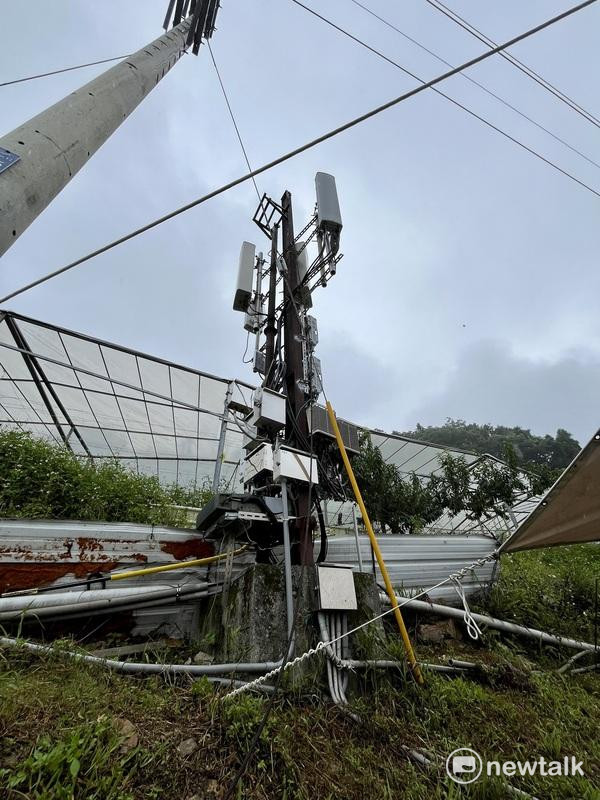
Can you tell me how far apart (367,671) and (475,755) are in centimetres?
68

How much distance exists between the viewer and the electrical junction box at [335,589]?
248cm

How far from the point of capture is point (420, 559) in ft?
12.8

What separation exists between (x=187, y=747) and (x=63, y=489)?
3204 mm

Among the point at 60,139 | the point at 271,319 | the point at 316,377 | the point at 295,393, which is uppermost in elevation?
the point at 271,319

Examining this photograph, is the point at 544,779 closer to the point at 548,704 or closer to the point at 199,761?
the point at 548,704

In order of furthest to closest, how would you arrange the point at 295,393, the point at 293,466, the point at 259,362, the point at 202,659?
the point at 259,362 → the point at 295,393 → the point at 293,466 → the point at 202,659

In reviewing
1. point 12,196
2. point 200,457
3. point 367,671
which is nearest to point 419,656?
point 367,671

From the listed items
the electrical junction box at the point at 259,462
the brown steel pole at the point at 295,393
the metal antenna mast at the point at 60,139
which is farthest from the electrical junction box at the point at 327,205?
the electrical junction box at the point at 259,462

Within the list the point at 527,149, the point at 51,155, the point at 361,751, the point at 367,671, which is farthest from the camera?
the point at 527,149

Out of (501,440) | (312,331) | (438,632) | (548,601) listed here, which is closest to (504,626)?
(438,632)

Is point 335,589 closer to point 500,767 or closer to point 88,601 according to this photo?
point 500,767

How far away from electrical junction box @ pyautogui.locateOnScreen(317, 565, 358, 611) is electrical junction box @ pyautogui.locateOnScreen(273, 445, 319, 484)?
794 mm

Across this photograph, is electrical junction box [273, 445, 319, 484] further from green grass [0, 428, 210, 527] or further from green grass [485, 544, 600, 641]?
green grass [485, 544, 600, 641]

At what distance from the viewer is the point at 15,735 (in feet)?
4.35
